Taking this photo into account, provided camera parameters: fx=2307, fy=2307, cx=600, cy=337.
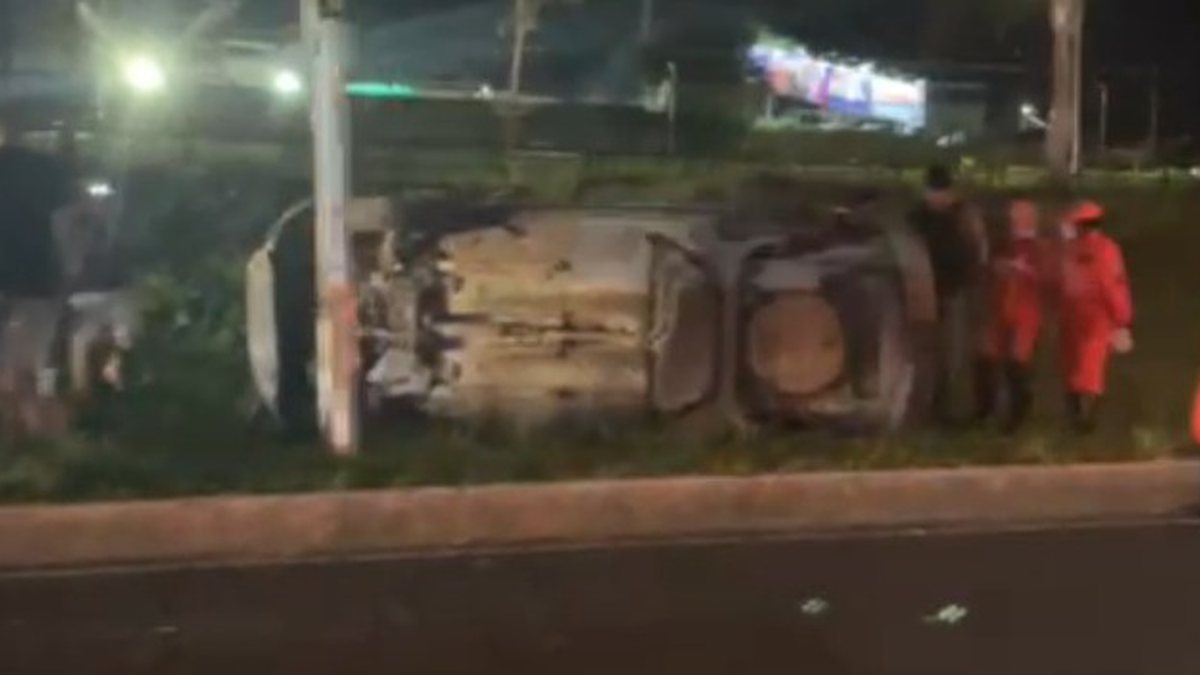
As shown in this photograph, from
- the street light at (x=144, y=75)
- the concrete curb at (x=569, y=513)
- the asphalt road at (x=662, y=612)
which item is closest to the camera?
the asphalt road at (x=662, y=612)

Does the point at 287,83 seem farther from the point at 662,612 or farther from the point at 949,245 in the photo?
the point at 662,612

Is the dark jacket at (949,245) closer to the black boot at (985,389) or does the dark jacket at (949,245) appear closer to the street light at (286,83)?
the black boot at (985,389)

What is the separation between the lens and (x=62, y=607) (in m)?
8.85

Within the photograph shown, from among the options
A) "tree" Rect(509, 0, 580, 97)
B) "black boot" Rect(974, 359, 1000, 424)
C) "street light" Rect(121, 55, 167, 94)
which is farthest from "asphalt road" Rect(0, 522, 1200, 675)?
"tree" Rect(509, 0, 580, 97)

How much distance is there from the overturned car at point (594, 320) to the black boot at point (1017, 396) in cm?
47

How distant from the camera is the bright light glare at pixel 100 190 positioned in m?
14.1

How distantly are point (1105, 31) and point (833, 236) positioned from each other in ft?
70.2

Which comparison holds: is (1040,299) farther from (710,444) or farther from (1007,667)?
(1007,667)

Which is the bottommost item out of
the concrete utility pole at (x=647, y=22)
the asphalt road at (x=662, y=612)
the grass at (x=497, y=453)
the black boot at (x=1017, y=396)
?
the asphalt road at (x=662, y=612)

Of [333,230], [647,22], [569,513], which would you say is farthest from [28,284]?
[647,22]

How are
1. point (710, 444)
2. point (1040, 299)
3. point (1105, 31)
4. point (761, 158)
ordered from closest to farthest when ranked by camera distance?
1. point (710, 444)
2. point (1040, 299)
3. point (761, 158)
4. point (1105, 31)

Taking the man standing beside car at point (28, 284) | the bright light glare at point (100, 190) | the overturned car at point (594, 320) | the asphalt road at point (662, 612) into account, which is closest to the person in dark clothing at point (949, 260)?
the overturned car at point (594, 320)

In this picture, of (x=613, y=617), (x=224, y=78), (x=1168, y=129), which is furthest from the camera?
(x=1168, y=129)

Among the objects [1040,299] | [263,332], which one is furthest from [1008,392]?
[263,332]
